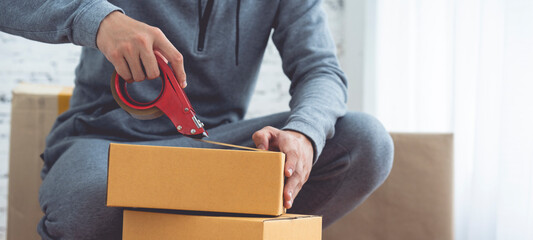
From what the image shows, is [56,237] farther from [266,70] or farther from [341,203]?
[266,70]

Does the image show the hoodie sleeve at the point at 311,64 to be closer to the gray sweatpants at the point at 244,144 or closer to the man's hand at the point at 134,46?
the gray sweatpants at the point at 244,144

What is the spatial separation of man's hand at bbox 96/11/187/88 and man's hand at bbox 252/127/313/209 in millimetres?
145

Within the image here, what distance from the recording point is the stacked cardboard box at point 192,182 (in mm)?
622

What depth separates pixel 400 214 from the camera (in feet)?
4.71

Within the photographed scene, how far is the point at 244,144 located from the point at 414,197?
673 millimetres

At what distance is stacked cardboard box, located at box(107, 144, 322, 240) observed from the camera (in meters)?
0.62

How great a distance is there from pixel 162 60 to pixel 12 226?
863 millimetres

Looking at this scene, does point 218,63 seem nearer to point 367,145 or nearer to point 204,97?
point 204,97

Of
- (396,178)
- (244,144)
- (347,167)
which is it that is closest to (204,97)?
(244,144)

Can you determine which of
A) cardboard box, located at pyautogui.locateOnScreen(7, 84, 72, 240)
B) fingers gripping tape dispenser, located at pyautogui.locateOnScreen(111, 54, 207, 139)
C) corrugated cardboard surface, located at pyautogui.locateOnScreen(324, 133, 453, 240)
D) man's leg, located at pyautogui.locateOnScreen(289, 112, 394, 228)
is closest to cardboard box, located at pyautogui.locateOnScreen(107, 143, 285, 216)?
fingers gripping tape dispenser, located at pyautogui.locateOnScreen(111, 54, 207, 139)

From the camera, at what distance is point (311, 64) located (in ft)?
3.39

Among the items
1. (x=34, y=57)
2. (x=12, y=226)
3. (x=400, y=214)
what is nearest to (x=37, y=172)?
(x=12, y=226)

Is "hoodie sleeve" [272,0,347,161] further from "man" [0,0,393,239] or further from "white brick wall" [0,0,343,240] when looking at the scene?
"white brick wall" [0,0,343,240]

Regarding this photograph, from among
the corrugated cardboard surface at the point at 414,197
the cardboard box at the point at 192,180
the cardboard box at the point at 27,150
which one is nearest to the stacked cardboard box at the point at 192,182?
the cardboard box at the point at 192,180
